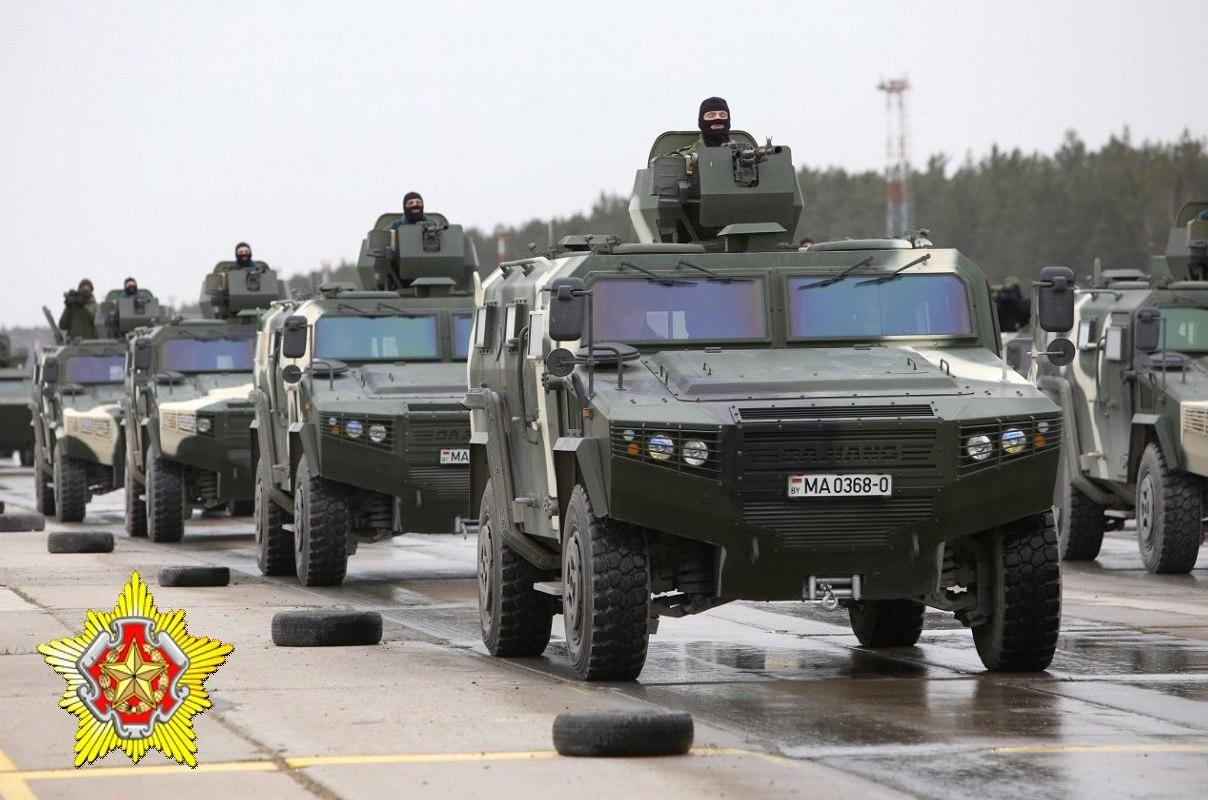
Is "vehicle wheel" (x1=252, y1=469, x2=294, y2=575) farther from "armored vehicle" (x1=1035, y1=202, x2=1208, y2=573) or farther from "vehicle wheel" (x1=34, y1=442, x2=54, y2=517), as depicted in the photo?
"vehicle wheel" (x1=34, y1=442, x2=54, y2=517)

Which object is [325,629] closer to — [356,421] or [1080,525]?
[356,421]

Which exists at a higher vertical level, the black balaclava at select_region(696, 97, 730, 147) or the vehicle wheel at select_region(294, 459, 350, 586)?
the black balaclava at select_region(696, 97, 730, 147)

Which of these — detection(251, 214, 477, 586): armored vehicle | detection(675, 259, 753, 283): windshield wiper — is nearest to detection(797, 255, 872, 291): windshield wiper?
detection(675, 259, 753, 283): windshield wiper

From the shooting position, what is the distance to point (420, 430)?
18188mm

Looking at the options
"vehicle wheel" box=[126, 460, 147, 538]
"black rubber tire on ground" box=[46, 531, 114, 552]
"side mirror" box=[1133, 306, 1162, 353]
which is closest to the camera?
"side mirror" box=[1133, 306, 1162, 353]

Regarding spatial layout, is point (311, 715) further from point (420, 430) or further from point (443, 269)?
point (443, 269)

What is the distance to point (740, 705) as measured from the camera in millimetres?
10789

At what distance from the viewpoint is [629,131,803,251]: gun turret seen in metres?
14.5

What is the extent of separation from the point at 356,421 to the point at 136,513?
828 cm

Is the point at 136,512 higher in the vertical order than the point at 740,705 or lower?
lower

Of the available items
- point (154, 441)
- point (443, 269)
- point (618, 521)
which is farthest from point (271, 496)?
point (618, 521)

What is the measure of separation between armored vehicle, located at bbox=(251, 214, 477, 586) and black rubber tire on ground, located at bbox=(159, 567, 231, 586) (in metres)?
0.67

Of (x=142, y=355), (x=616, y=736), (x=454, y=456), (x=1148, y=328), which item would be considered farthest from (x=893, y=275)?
(x=142, y=355)

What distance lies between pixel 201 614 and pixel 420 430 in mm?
3078
